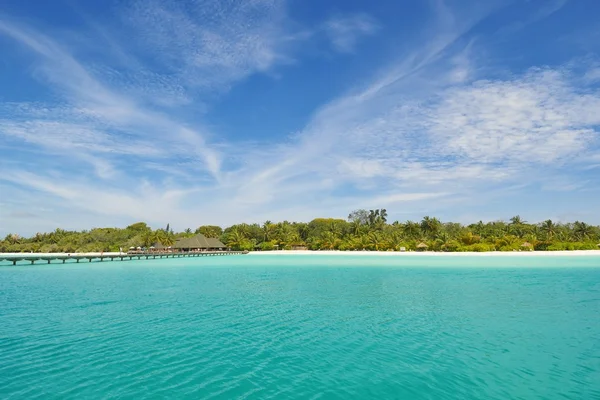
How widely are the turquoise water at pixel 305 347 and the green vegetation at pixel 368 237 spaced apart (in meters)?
54.7

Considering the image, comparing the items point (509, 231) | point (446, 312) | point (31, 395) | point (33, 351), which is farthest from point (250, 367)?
point (509, 231)

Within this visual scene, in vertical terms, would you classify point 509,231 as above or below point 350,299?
above

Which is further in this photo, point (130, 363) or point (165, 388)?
point (130, 363)

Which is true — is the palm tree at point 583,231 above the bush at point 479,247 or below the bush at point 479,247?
above

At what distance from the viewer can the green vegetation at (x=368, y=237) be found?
232ft

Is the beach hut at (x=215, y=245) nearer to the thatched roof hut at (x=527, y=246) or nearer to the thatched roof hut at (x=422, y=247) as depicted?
the thatched roof hut at (x=422, y=247)

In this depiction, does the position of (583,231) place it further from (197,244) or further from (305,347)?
(305,347)

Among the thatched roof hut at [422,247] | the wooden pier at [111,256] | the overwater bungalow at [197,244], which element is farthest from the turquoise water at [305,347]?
the overwater bungalow at [197,244]

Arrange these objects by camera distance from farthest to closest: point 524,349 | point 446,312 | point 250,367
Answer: point 446,312, point 524,349, point 250,367

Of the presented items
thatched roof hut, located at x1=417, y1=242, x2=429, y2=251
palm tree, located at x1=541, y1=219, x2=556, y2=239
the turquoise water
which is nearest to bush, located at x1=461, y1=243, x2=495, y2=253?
thatched roof hut, located at x1=417, y1=242, x2=429, y2=251

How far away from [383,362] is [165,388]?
18.1ft

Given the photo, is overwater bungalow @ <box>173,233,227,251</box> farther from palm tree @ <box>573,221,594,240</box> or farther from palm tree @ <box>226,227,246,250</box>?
palm tree @ <box>573,221,594,240</box>

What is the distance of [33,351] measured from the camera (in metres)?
10.9

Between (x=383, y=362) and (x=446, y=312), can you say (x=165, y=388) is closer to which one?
(x=383, y=362)
